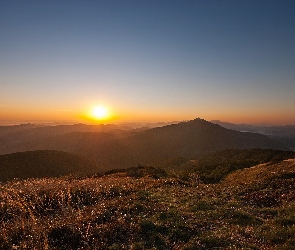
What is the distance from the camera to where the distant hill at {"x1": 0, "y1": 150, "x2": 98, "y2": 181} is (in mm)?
70594

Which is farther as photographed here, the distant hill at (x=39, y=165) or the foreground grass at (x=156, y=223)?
the distant hill at (x=39, y=165)

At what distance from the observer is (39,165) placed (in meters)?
81.8

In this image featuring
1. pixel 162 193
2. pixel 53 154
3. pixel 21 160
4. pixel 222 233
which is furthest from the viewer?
pixel 53 154

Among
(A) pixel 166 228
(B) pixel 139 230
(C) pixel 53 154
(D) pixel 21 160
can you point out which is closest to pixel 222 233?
(A) pixel 166 228

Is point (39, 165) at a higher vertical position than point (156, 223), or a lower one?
lower

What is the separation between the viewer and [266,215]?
15.5m

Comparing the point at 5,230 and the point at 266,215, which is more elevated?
the point at 5,230

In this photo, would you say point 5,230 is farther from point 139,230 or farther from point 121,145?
point 121,145

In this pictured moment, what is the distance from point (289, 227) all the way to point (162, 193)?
430 inches

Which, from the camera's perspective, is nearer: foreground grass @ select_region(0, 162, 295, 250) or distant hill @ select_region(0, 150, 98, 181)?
foreground grass @ select_region(0, 162, 295, 250)

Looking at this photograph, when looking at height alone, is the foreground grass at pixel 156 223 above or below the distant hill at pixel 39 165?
above

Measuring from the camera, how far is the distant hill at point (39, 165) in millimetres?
70594

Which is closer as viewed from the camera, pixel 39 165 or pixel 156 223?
pixel 156 223

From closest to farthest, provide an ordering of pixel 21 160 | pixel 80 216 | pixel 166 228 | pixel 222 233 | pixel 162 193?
pixel 222 233 → pixel 166 228 → pixel 80 216 → pixel 162 193 → pixel 21 160
